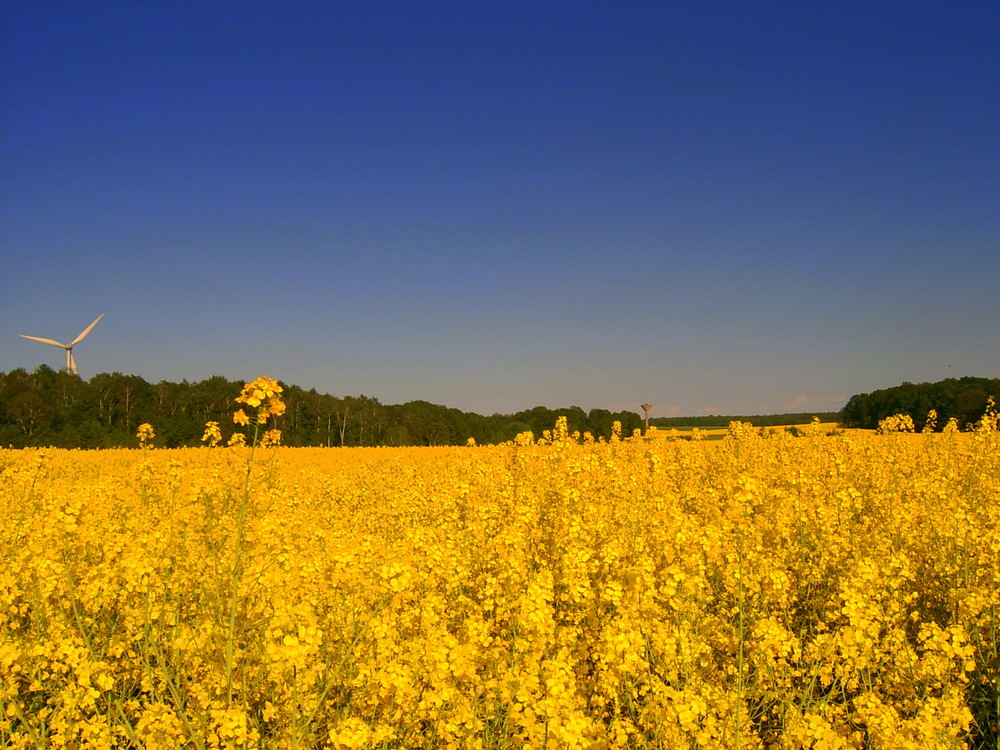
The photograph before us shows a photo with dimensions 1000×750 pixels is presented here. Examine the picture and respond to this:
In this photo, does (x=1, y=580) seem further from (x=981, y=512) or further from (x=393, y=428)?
(x=393, y=428)

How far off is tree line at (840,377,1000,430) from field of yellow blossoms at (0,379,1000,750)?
29.0 meters

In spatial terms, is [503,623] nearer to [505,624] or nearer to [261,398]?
[505,624]

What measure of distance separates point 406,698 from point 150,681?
143 cm

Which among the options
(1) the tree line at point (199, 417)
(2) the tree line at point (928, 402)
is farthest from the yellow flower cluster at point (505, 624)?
(2) the tree line at point (928, 402)

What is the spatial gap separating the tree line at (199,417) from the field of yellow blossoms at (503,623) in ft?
78.3

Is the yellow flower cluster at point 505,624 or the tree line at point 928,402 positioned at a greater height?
the tree line at point 928,402

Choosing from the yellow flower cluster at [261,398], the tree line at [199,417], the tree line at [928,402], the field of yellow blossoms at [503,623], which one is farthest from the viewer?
the tree line at [928,402]

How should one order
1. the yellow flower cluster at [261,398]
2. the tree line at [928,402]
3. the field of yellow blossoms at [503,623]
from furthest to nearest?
the tree line at [928,402], the field of yellow blossoms at [503,623], the yellow flower cluster at [261,398]

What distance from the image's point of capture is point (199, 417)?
3672cm

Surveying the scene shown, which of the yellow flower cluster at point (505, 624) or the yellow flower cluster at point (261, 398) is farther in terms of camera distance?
the yellow flower cluster at point (505, 624)

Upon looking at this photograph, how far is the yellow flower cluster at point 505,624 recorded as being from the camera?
3250 mm

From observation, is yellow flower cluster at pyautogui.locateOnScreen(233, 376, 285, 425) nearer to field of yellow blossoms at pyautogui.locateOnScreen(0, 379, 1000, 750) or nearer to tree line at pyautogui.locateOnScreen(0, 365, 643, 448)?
field of yellow blossoms at pyautogui.locateOnScreen(0, 379, 1000, 750)

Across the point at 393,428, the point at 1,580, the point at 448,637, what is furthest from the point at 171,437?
the point at 448,637

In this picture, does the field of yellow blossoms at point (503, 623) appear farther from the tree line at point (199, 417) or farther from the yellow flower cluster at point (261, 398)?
the tree line at point (199, 417)
